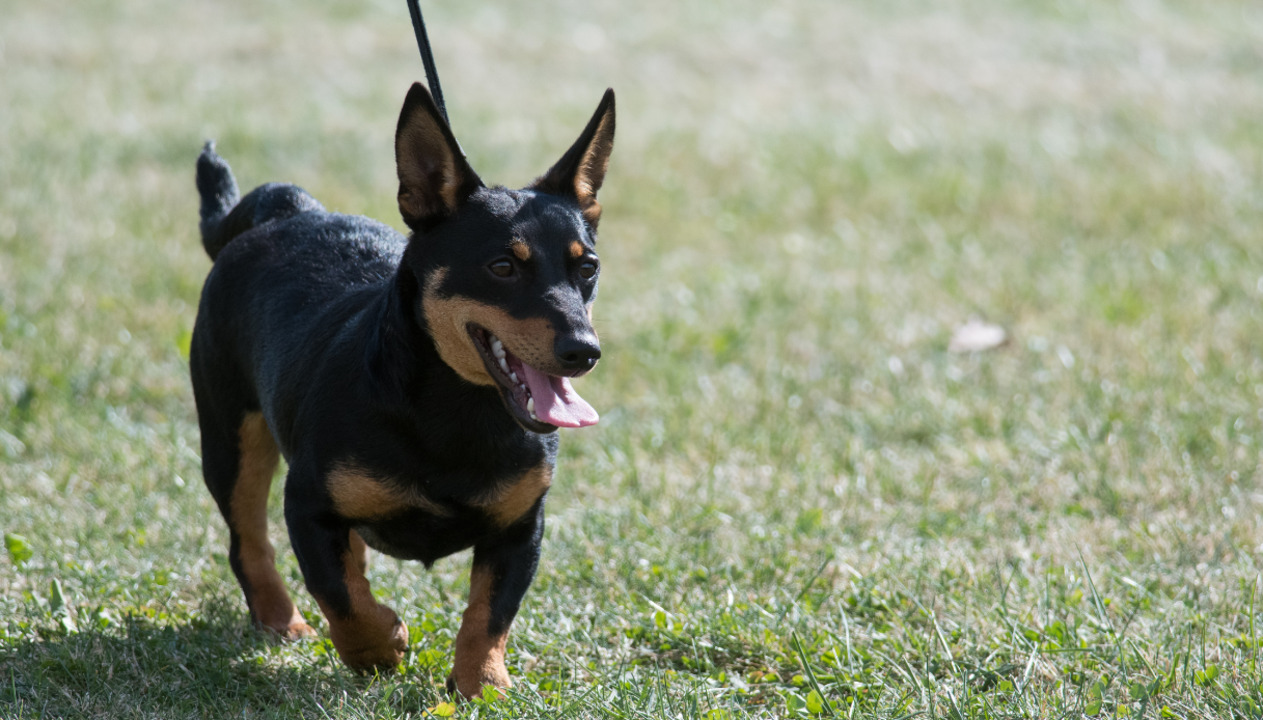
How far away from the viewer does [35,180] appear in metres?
9.22

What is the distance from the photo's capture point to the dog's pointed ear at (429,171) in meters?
3.51

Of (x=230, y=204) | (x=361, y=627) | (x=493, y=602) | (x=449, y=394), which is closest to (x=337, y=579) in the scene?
(x=361, y=627)

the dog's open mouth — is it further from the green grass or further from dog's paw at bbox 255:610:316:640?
dog's paw at bbox 255:610:316:640

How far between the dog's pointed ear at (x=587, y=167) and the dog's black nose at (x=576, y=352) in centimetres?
65

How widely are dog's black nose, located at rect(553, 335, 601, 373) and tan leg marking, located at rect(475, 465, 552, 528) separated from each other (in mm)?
494

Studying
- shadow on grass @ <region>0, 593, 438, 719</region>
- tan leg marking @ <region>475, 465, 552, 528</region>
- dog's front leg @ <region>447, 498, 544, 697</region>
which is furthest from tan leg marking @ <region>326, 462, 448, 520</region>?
shadow on grass @ <region>0, 593, 438, 719</region>

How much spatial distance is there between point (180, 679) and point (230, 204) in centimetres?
188

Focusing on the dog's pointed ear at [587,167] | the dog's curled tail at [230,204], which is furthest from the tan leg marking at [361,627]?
the dog's curled tail at [230,204]

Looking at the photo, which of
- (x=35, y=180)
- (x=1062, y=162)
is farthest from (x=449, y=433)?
(x=1062, y=162)

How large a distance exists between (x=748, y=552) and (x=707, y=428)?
1.38 m

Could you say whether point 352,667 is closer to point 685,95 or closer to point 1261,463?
point 1261,463

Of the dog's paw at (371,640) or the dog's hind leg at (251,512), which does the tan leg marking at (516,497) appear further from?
the dog's hind leg at (251,512)

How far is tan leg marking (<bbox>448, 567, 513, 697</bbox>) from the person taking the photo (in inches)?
142

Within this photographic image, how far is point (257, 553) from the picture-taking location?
13.7ft
